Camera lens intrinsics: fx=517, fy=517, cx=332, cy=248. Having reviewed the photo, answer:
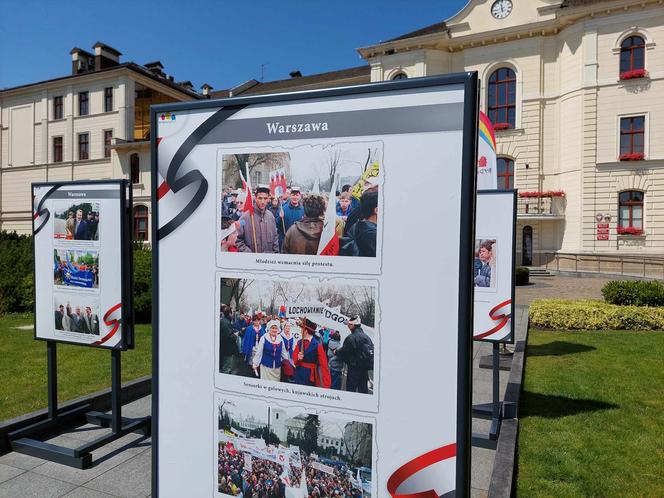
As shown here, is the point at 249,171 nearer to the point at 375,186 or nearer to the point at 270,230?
the point at 270,230

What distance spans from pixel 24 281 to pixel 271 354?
14220 mm

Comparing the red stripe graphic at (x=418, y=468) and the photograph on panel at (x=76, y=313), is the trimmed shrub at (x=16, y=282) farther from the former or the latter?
the red stripe graphic at (x=418, y=468)

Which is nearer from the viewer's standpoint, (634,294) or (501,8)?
(634,294)

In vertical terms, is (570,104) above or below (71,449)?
above

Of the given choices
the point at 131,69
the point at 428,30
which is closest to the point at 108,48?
the point at 131,69

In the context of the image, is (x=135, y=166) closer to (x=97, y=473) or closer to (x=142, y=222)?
(x=142, y=222)

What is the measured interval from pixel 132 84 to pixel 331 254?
4562cm

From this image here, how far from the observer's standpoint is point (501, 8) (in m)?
34.1

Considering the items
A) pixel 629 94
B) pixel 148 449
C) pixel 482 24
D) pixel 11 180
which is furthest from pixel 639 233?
pixel 11 180

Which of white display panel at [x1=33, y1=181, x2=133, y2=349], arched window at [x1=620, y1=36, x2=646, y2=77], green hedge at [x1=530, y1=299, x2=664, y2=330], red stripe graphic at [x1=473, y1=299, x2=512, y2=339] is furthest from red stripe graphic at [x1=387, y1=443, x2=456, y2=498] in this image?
arched window at [x1=620, y1=36, x2=646, y2=77]

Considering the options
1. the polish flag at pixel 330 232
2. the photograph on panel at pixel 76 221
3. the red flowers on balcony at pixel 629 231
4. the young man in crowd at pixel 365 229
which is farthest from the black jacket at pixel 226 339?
the red flowers on balcony at pixel 629 231

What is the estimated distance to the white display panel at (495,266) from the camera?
575 cm

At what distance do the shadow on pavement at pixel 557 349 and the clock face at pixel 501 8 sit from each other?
98.0ft

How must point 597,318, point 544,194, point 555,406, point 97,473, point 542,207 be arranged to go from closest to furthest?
point 97,473
point 555,406
point 597,318
point 544,194
point 542,207
